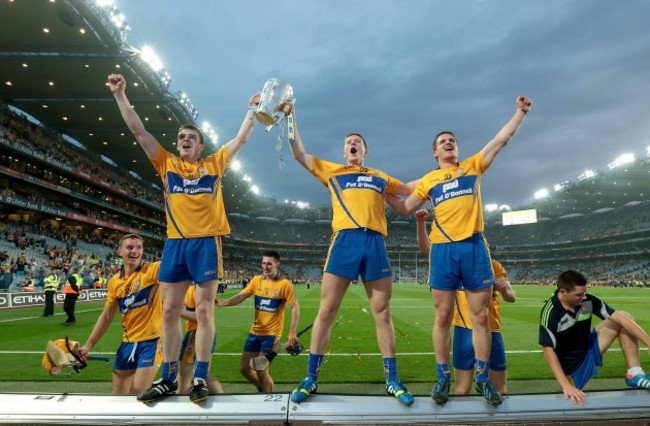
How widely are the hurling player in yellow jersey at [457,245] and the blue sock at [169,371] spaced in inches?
96.1

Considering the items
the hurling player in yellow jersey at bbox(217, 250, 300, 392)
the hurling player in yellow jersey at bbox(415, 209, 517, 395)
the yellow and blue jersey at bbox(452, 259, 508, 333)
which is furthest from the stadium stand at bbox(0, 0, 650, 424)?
the hurling player in yellow jersey at bbox(217, 250, 300, 392)

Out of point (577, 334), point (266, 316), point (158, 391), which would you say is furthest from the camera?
point (266, 316)

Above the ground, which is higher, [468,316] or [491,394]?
[468,316]

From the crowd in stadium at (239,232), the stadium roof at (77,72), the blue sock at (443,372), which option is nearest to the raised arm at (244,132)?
the blue sock at (443,372)

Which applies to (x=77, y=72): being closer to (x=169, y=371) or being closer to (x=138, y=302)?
(x=138, y=302)

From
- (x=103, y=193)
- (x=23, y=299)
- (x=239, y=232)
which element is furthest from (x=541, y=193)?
(x=23, y=299)

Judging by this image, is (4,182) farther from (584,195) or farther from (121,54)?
(584,195)

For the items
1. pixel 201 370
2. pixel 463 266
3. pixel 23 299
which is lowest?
pixel 23 299

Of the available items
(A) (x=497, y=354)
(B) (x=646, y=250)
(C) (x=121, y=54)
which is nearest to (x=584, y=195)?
(B) (x=646, y=250)

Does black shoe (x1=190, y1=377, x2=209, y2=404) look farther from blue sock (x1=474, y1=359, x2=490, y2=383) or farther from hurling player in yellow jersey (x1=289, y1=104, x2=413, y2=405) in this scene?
blue sock (x1=474, y1=359, x2=490, y2=383)

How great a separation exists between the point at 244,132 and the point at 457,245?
104 inches

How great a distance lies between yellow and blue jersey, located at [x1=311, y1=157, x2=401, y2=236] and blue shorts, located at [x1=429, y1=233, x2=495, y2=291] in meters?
0.65

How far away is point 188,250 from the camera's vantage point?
3951 mm

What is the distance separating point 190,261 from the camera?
394 centimetres
